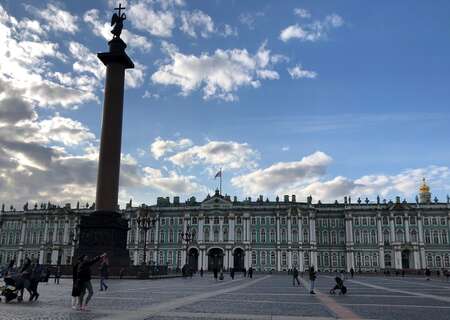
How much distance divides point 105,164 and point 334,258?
70455mm

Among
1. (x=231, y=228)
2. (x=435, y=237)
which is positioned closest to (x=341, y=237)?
(x=435, y=237)

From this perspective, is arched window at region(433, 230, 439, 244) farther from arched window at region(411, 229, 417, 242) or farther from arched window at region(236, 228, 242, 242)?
arched window at region(236, 228, 242, 242)

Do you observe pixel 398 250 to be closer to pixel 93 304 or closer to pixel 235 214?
pixel 235 214

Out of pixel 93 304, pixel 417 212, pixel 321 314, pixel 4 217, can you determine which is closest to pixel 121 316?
pixel 93 304

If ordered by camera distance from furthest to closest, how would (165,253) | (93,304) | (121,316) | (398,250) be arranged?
(165,253) → (398,250) → (93,304) → (121,316)

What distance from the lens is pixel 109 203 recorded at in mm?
42000

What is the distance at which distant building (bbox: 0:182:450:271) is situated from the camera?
3799 inches

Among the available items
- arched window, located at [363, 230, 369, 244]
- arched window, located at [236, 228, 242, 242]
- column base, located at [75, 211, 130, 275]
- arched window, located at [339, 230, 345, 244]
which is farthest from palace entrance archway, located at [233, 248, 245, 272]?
column base, located at [75, 211, 130, 275]

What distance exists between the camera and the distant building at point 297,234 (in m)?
96.5

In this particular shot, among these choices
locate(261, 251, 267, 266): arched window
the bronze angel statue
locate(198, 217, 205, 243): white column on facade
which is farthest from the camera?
locate(198, 217, 205, 243): white column on facade

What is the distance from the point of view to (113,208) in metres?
42.4

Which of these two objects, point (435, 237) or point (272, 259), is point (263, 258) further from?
point (435, 237)

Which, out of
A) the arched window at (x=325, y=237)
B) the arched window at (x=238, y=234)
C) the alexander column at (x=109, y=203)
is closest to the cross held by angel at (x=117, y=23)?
the alexander column at (x=109, y=203)

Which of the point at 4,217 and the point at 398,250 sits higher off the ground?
the point at 4,217
